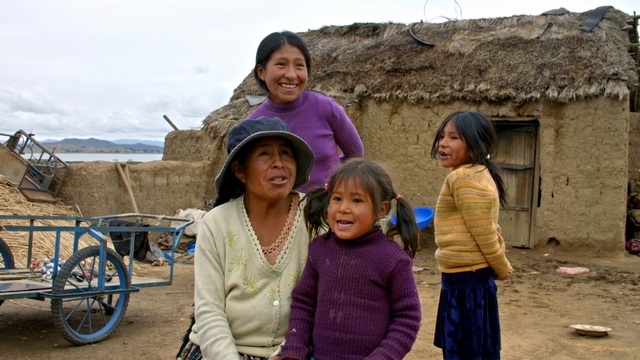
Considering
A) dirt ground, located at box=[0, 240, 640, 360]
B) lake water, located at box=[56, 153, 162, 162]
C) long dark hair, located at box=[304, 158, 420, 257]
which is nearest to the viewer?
long dark hair, located at box=[304, 158, 420, 257]

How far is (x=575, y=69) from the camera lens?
28.2ft

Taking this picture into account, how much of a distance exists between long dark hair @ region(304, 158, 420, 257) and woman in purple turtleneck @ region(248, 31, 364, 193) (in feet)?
1.66

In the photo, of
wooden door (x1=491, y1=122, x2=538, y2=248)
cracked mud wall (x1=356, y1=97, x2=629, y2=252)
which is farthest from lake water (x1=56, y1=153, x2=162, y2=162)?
wooden door (x1=491, y1=122, x2=538, y2=248)

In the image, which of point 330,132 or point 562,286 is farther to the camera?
point 562,286

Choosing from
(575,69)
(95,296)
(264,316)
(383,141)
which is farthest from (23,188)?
(575,69)

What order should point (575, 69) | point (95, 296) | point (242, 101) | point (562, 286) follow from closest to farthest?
point (95, 296), point (562, 286), point (575, 69), point (242, 101)

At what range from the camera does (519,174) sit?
30.5ft

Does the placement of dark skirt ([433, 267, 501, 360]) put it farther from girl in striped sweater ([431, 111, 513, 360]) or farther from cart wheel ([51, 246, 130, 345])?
cart wheel ([51, 246, 130, 345])

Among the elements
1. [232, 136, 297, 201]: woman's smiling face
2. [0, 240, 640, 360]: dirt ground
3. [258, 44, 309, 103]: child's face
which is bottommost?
[0, 240, 640, 360]: dirt ground

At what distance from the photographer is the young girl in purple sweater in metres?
2.00

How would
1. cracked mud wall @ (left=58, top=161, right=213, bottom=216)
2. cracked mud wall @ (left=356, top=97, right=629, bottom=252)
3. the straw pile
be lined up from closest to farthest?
the straw pile
cracked mud wall @ (left=58, top=161, right=213, bottom=216)
cracked mud wall @ (left=356, top=97, right=629, bottom=252)

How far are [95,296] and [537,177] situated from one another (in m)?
6.64

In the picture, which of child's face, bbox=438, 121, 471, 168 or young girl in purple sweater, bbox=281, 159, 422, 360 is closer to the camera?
young girl in purple sweater, bbox=281, 159, 422, 360

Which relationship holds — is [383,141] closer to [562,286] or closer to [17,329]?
[562,286]
